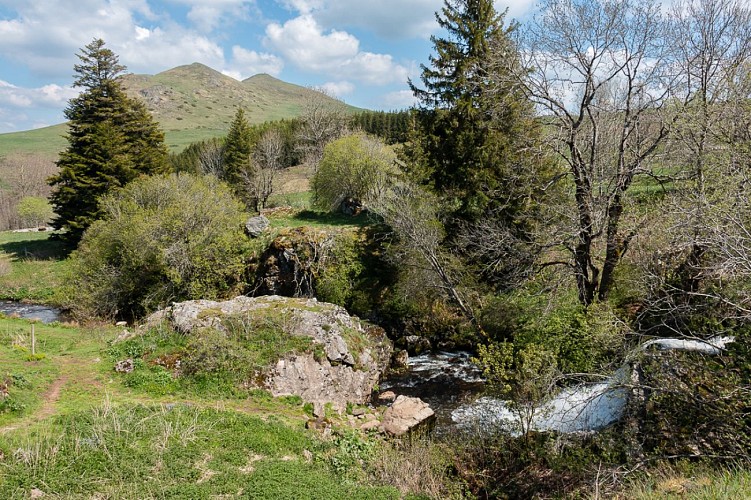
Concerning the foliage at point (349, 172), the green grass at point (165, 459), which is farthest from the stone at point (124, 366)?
the foliage at point (349, 172)

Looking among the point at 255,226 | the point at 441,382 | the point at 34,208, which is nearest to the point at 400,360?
the point at 441,382

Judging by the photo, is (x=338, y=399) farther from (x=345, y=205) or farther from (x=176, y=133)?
(x=176, y=133)

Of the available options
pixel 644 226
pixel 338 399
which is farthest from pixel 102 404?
pixel 644 226

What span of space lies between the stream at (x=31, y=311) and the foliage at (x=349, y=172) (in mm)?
19532

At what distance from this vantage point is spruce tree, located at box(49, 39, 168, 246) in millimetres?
33031

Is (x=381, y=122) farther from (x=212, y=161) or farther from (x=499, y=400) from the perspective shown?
(x=499, y=400)

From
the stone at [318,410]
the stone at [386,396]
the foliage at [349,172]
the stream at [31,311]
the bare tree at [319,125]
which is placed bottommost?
the stone at [386,396]

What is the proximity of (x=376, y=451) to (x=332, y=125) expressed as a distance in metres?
48.2

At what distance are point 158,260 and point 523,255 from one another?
699 inches

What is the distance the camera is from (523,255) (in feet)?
51.9

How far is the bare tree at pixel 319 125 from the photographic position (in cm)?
5199

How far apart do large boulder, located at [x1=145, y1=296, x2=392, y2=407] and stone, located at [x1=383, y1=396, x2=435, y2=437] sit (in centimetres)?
200

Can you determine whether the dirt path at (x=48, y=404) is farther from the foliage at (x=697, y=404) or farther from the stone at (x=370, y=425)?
the foliage at (x=697, y=404)

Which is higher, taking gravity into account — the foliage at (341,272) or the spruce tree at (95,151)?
the spruce tree at (95,151)
